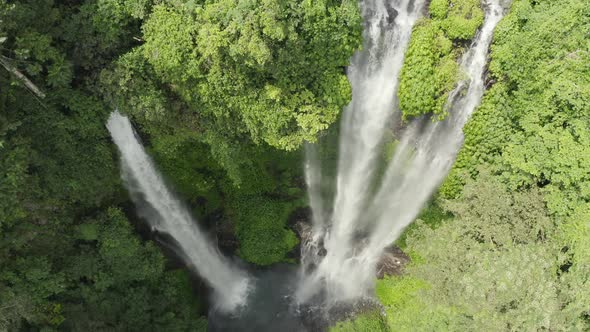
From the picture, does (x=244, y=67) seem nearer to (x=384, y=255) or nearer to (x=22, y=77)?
(x=22, y=77)

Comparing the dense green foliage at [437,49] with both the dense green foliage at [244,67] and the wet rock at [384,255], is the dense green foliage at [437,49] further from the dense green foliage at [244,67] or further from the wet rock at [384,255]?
the wet rock at [384,255]

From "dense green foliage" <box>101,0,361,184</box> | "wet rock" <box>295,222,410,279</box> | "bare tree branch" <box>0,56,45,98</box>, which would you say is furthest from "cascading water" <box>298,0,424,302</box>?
"bare tree branch" <box>0,56,45,98</box>

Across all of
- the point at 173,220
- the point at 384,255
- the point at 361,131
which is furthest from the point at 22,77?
the point at 384,255

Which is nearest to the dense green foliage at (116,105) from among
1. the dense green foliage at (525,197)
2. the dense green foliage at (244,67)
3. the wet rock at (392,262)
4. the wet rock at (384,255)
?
the dense green foliage at (244,67)

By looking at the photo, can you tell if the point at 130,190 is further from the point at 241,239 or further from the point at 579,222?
the point at 579,222

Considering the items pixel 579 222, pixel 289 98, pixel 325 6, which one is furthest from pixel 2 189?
pixel 579 222
